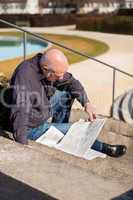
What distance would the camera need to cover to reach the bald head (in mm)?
4145

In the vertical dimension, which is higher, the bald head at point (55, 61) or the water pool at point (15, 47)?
the bald head at point (55, 61)

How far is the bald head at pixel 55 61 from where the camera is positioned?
4.14 metres

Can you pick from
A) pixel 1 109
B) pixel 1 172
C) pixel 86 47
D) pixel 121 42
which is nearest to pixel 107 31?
pixel 121 42

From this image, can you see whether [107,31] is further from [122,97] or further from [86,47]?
[122,97]

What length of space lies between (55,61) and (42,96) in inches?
23.5

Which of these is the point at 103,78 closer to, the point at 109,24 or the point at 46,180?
the point at 46,180

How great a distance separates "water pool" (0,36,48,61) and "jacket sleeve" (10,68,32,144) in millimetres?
11840

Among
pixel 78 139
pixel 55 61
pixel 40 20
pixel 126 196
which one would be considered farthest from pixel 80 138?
pixel 40 20

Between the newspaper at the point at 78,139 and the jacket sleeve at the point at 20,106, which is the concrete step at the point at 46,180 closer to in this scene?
the jacket sleeve at the point at 20,106

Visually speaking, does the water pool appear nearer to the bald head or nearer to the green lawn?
the green lawn

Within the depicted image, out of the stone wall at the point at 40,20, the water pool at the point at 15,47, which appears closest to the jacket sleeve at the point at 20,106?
the water pool at the point at 15,47

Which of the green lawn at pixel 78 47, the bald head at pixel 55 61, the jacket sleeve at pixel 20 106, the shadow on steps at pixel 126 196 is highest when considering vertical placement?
the bald head at pixel 55 61

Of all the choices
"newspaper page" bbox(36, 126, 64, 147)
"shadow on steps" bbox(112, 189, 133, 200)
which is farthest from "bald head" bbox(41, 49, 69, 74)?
"shadow on steps" bbox(112, 189, 133, 200)

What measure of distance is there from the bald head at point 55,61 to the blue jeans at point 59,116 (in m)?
0.72
